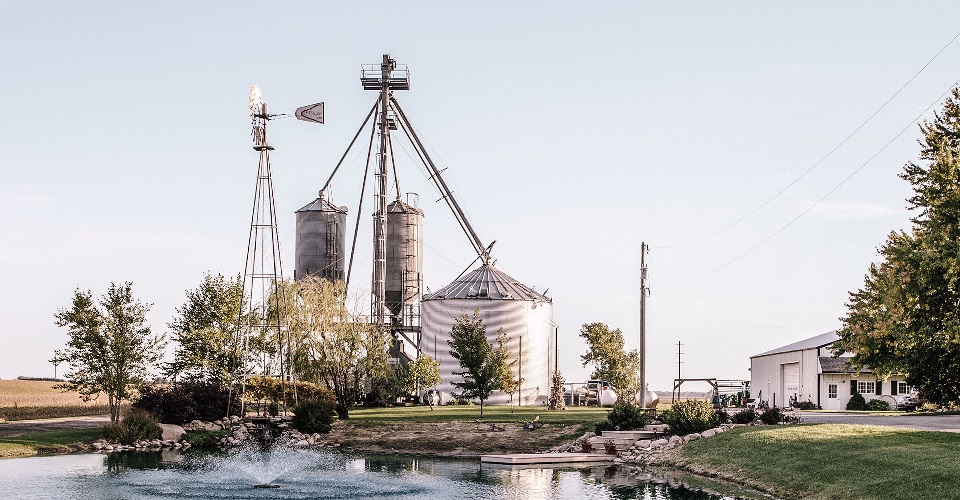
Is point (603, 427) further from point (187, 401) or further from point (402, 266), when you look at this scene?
point (402, 266)

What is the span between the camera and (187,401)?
52094 mm

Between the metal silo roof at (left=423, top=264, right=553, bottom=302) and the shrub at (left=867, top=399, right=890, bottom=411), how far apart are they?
24991mm

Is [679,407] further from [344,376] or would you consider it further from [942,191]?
[344,376]

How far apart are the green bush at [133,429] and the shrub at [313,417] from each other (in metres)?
6.96

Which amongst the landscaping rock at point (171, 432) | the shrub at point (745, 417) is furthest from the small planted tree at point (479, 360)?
the shrub at point (745, 417)

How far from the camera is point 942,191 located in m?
28.7

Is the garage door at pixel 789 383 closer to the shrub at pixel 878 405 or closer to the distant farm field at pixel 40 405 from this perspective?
A: the shrub at pixel 878 405

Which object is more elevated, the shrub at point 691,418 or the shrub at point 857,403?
the shrub at point 691,418

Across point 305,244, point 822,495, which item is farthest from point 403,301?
point 822,495

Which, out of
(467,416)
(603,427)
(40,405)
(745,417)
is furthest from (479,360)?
(40,405)

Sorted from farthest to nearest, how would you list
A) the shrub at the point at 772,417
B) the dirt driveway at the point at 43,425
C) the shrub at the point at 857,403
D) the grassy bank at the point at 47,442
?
1. the shrub at the point at 857,403
2. the dirt driveway at the point at 43,425
3. the shrub at the point at 772,417
4. the grassy bank at the point at 47,442

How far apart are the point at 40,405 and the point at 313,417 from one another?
26.1 m

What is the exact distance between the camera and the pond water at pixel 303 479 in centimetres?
2973

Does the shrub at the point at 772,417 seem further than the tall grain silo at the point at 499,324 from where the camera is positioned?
No
